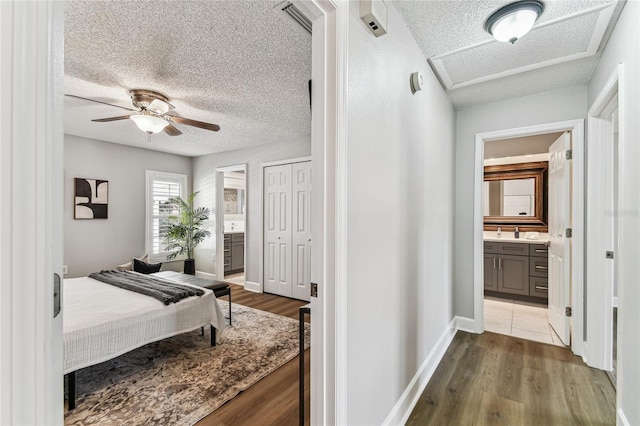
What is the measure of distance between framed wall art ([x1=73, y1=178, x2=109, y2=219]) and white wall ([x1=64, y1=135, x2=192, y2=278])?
6cm

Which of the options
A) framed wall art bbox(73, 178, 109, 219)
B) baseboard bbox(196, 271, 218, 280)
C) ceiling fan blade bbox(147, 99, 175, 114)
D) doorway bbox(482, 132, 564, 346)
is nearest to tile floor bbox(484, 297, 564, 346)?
doorway bbox(482, 132, 564, 346)

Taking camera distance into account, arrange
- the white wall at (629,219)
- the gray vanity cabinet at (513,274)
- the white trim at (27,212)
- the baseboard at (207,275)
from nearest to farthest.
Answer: the white trim at (27,212) < the white wall at (629,219) < the gray vanity cabinet at (513,274) < the baseboard at (207,275)

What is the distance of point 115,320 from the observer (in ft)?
7.07

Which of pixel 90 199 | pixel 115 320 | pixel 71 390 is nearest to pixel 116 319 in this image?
pixel 115 320

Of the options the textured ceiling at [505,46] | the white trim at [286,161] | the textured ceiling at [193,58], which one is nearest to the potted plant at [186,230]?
the white trim at [286,161]

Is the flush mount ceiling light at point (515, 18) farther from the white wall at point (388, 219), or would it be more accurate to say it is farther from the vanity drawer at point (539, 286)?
the vanity drawer at point (539, 286)

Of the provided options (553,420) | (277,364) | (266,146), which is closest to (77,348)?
(277,364)

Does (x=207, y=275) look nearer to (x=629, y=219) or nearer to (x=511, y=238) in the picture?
(x=511, y=238)

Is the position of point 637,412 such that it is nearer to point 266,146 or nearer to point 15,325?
point 15,325

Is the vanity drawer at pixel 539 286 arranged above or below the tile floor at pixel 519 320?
above

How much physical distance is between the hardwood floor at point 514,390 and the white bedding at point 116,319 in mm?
1975

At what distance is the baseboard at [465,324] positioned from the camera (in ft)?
10.3

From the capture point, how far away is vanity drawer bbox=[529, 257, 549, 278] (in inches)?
157

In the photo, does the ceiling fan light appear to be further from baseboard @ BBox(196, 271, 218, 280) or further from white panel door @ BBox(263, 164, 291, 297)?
baseboard @ BBox(196, 271, 218, 280)
